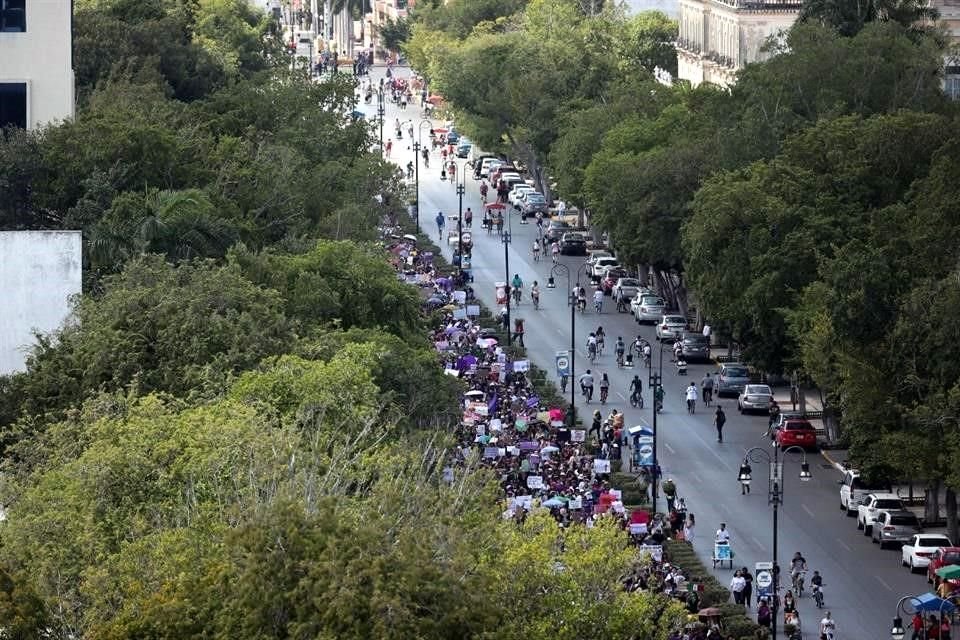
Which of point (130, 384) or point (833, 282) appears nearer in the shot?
point (130, 384)

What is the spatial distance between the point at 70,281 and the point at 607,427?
22.2m

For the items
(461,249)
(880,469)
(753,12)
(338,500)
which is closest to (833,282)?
(880,469)

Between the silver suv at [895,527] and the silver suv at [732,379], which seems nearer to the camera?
the silver suv at [895,527]

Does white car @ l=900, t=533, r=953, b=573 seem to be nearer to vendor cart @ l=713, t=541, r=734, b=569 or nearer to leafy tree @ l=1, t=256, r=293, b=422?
vendor cart @ l=713, t=541, r=734, b=569

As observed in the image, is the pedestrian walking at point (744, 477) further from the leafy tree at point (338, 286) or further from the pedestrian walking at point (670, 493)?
the leafy tree at point (338, 286)

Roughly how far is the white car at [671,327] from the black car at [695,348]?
6.55 ft

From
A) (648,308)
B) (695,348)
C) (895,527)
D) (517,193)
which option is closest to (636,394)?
(695,348)

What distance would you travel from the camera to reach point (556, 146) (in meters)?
142

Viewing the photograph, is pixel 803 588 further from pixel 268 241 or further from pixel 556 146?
pixel 556 146

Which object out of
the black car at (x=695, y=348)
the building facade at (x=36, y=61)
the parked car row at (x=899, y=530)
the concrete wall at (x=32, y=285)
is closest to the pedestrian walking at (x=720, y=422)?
the parked car row at (x=899, y=530)

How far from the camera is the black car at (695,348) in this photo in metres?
111

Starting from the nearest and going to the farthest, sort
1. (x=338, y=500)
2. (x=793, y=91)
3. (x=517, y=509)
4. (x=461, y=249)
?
(x=338, y=500) → (x=517, y=509) → (x=793, y=91) → (x=461, y=249)

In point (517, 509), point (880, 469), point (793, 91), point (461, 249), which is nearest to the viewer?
point (517, 509)

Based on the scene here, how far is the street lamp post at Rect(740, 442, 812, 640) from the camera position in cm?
7589
